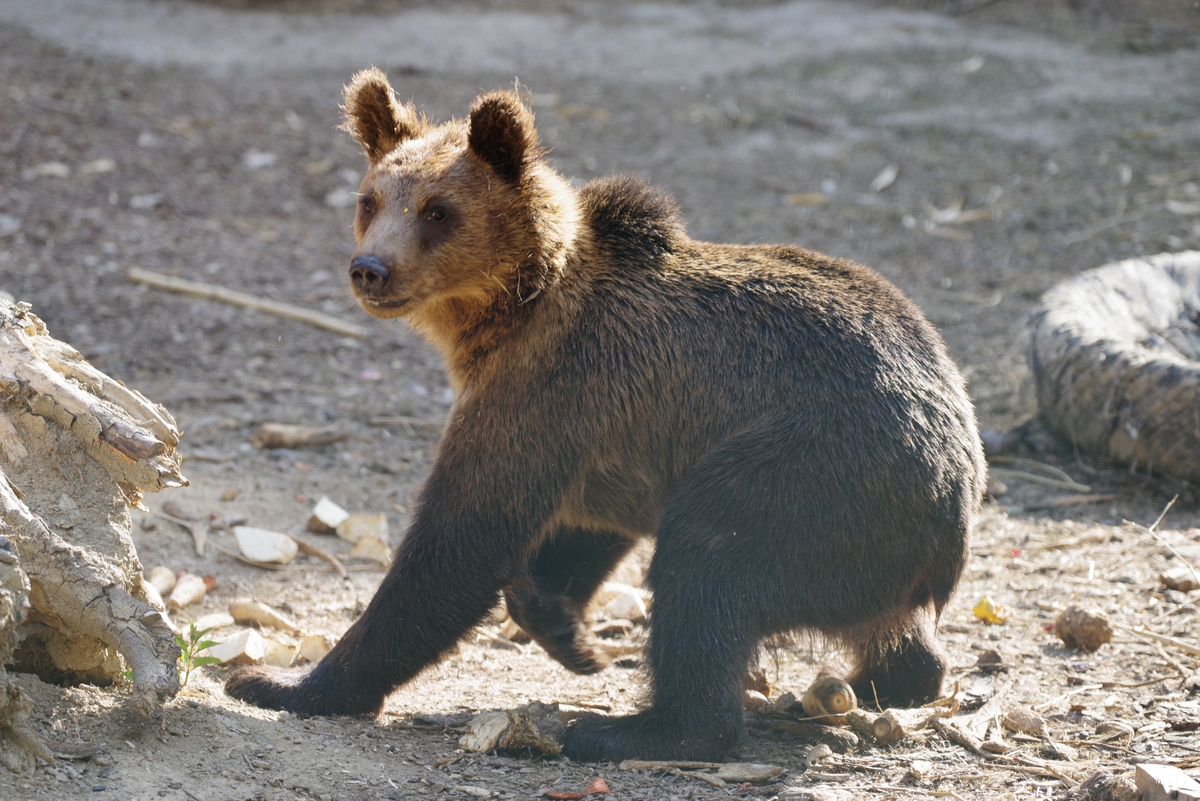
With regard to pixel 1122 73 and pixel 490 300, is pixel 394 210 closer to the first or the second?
pixel 490 300

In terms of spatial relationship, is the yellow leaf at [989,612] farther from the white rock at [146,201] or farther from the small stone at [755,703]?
the white rock at [146,201]

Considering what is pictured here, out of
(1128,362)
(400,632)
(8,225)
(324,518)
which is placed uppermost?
(1128,362)

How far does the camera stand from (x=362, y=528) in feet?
17.6

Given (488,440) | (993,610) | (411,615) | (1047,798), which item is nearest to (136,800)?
(411,615)

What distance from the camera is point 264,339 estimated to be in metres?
7.48

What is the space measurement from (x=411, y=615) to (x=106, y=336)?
173 inches

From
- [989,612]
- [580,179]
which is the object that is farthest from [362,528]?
[580,179]

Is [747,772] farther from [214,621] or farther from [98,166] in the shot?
[98,166]

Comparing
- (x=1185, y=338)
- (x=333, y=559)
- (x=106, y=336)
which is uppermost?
(x=1185, y=338)

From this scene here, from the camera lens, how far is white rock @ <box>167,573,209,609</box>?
4473 millimetres

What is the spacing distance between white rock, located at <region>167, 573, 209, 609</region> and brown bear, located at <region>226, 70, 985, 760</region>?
0.69m

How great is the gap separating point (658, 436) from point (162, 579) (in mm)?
2216

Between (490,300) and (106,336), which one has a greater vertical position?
(490,300)

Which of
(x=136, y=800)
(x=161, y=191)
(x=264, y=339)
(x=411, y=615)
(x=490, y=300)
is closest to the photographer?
(x=136, y=800)
